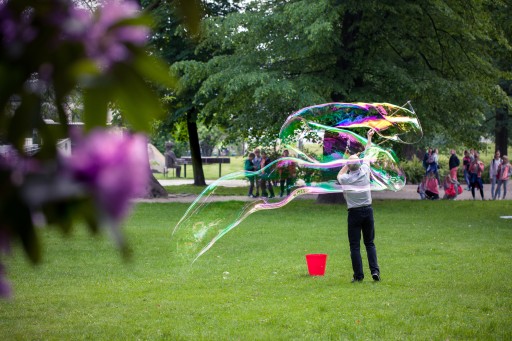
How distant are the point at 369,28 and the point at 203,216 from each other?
1459cm

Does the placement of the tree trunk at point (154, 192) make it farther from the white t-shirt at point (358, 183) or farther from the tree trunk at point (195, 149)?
the white t-shirt at point (358, 183)

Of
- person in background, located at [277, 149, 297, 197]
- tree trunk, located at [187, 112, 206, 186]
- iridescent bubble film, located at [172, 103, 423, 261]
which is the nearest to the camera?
iridescent bubble film, located at [172, 103, 423, 261]

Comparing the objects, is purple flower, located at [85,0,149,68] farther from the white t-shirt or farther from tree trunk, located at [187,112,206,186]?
tree trunk, located at [187,112,206,186]

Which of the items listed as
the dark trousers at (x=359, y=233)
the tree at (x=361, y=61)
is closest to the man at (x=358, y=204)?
the dark trousers at (x=359, y=233)

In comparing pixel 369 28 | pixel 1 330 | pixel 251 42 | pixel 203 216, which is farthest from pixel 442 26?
pixel 1 330

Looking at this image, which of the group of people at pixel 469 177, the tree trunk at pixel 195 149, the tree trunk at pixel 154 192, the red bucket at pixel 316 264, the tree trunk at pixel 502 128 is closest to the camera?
the red bucket at pixel 316 264

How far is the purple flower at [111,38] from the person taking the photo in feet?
3.10

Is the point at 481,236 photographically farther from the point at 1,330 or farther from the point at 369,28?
the point at 1,330

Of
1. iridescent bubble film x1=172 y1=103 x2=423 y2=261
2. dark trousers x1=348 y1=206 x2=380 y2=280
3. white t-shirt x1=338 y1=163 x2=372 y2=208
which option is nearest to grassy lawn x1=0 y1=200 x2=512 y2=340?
dark trousers x1=348 y1=206 x2=380 y2=280

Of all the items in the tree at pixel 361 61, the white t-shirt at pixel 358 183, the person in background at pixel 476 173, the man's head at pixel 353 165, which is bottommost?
the person in background at pixel 476 173

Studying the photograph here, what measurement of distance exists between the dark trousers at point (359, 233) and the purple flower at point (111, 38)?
9421mm

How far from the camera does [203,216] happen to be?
10836 mm

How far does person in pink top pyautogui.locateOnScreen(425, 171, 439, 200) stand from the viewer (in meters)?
27.8

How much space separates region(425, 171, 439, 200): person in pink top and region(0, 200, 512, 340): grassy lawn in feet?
34.0
